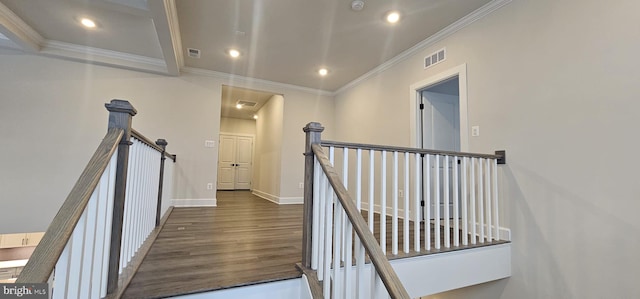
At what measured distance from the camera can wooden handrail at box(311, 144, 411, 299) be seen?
995 millimetres

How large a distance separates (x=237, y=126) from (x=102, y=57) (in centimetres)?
500

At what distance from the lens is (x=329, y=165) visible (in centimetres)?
162

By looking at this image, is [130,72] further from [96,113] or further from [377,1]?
Result: [377,1]

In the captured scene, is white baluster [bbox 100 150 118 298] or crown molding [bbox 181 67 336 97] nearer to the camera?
white baluster [bbox 100 150 118 298]

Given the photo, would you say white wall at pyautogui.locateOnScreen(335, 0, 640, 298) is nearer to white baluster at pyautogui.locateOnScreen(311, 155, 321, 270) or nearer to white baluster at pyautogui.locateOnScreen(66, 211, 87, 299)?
white baluster at pyautogui.locateOnScreen(311, 155, 321, 270)

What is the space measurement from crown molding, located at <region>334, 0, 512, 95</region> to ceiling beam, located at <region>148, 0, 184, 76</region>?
283cm

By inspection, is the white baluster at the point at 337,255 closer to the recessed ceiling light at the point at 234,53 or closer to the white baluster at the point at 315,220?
the white baluster at the point at 315,220

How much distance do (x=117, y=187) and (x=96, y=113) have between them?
136 inches

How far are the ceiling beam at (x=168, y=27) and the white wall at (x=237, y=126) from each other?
477 cm

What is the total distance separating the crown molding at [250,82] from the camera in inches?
178

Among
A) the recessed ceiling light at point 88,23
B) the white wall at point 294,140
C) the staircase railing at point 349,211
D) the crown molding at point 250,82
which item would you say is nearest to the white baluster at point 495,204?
the staircase railing at point 349,211

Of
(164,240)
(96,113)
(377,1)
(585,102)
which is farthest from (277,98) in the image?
(585,102)

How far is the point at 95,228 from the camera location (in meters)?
1.13

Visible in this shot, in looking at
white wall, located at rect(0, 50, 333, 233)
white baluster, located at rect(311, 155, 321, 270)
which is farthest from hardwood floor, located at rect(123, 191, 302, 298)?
white wall, located at rect(0, 50, 333, 233)
